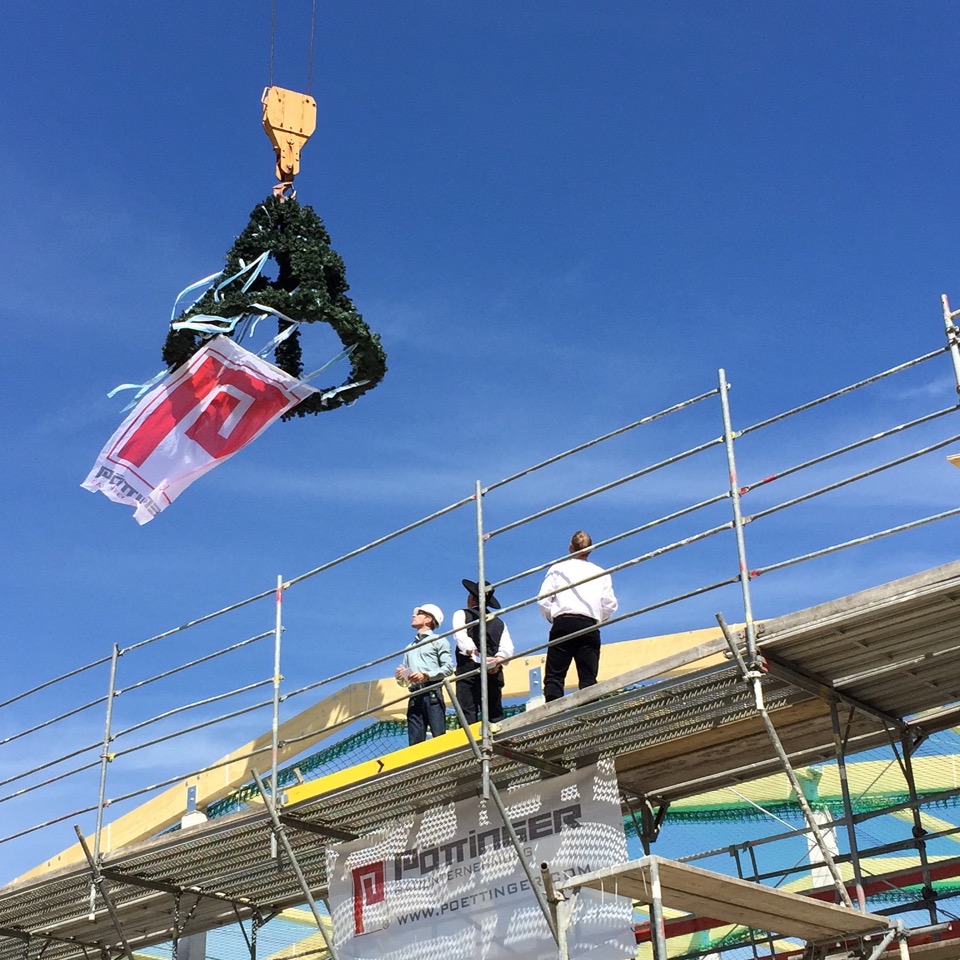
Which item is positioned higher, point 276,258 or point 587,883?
point 276,258

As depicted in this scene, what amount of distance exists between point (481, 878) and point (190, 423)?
17.6 feet

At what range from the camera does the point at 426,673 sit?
11359 millimetres

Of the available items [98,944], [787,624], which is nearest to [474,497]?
[787,624]

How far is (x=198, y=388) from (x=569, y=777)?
18.1 ft

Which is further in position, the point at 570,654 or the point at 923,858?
the point at 570,654

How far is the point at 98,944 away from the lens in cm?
1491

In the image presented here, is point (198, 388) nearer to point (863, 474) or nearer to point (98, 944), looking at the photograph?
point (98, 944)

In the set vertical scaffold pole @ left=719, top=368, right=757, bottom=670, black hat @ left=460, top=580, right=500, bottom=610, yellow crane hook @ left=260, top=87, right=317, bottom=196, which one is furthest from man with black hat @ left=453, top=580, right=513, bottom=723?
yellow crane hook @ left=260, top=87, right=317, bottom=196

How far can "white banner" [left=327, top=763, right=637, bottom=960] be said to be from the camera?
9.44 m

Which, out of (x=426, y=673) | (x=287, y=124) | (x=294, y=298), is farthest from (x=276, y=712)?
(x=287, y=124)

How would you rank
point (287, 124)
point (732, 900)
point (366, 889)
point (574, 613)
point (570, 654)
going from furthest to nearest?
1. point (287, 124)
2. point (366, 889)
3. point (570, 654)
4. point (574, 613)
5. point (732, 900)

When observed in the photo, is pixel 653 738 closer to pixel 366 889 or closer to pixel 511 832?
pixel 511 832

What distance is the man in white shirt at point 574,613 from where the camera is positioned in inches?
395

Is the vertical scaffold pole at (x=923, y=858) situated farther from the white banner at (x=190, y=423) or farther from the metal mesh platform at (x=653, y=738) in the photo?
the white banner at (x=190, y=423)
